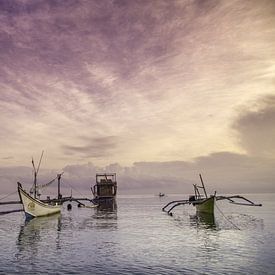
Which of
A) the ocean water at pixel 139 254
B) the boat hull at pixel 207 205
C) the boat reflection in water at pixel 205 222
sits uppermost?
the boat hull at pixel 207 205

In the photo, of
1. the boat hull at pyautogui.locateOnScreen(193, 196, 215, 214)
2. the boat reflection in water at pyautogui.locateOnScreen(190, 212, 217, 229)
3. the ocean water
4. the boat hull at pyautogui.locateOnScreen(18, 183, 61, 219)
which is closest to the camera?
the ocean water

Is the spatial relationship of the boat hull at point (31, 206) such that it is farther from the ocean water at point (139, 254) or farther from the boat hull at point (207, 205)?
the boat hull at point (207, 205)

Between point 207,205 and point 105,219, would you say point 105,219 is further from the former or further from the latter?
point 207,205

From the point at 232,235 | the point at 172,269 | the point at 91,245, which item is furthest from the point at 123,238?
the point at 172,269

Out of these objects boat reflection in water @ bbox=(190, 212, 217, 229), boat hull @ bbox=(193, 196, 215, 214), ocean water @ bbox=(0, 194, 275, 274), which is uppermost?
boat hull @ bbox=(193, 196, 215, 214)

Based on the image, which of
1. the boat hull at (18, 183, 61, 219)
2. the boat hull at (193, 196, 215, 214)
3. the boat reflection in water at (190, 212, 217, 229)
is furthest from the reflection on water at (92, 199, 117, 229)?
the boat hull at (193, 196, 215, 214)

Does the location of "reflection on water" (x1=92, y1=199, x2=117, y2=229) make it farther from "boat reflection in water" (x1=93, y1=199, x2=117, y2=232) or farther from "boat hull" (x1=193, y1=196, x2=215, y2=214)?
"boat hull" (x1=193, y1=196, x2=215, y2=214)

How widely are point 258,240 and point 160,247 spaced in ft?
39.2

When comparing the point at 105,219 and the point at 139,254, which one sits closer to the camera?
the point at 139,254

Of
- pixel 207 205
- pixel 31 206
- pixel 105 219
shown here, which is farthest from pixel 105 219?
pixel 207 205

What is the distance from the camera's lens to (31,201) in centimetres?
6875

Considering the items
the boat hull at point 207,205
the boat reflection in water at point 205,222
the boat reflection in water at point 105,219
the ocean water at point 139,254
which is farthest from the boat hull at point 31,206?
the boat hull at point 207,205

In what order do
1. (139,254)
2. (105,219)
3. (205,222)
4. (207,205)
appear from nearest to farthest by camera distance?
(139,254) → (205,222) → (105,219) → (207,205)

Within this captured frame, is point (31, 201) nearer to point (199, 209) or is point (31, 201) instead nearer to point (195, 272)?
point (199, 209)
